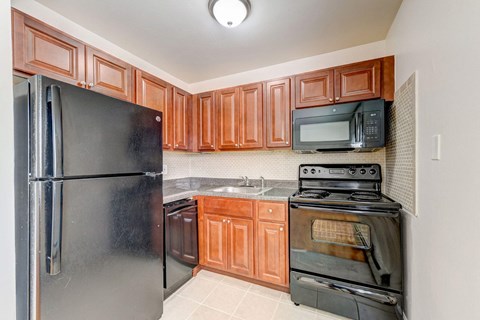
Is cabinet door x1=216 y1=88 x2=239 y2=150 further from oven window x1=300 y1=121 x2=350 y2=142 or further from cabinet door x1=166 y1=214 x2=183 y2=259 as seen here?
cabinet door x1=166 y1=214 x2=183 y2=259

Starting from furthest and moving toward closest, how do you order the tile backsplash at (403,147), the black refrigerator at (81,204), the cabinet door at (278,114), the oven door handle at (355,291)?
the cabinet door at (278,114) → the oven door handle at (355,291) → the tile backsplash at (403,147) → the black refrigerator at (81,204)

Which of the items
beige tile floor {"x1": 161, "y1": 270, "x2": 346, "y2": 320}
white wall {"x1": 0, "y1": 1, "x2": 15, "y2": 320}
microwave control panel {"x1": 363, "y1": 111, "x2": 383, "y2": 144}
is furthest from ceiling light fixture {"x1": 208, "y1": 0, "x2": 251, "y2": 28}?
beige tile floor {"x1": 161, "y1": 270, "x2": 346, "y2": 320}

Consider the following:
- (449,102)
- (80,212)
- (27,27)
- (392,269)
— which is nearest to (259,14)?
(449,102)

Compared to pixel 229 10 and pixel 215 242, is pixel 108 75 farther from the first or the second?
pixel 215 242

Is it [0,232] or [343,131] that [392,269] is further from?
[0,232]

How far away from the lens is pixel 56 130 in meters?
0.92

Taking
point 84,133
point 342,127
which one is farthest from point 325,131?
point 84,133

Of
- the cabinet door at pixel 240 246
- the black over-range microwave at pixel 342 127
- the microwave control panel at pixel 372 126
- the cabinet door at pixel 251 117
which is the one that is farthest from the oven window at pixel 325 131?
the cabinet door at pixel 240 246

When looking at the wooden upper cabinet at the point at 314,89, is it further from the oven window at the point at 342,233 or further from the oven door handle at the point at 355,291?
the oven door handle at the point at 355,291

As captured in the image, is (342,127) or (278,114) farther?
(278,114)

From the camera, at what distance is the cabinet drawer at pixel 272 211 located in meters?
1.86

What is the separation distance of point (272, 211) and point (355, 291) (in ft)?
2.87

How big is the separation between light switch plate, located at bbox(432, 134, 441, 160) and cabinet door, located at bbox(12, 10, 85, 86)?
2328mm

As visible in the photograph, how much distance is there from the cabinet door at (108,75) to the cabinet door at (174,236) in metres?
1.22
